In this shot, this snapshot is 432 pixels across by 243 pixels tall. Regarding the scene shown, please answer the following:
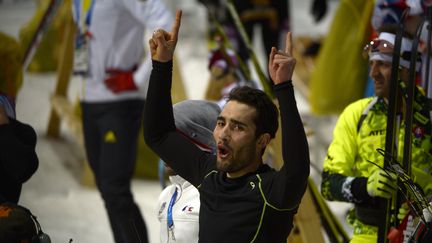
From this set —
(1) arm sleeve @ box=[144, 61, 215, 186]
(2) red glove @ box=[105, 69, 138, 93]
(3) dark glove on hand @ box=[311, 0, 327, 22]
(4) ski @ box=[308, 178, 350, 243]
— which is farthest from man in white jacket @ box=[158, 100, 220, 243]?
(3) dark glove on hand @ box=[311, 0, 327, 22]

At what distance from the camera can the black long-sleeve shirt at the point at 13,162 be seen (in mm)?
3783

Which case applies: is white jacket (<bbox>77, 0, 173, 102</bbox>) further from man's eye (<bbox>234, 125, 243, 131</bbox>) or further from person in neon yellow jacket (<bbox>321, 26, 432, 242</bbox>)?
man's eye (<bbox>234, 125, 243, 131</bbox>)

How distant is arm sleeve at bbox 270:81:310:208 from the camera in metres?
3.03

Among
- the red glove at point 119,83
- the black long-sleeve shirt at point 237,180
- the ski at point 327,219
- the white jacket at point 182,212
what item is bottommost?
the ski at point 327,219

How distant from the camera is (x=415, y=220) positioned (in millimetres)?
3574

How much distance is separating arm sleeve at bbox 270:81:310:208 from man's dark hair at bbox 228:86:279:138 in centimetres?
16

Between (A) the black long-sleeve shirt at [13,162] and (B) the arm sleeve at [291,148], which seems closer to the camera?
(B) the arm sleeve at [291,148]

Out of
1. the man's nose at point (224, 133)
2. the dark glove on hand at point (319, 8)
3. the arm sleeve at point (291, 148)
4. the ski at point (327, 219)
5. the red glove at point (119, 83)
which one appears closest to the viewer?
the arm sleeve at point (291, 148)

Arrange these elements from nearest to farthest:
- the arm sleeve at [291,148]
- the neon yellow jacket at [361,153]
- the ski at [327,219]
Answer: the arm sleeve at [291,148], the neon yellow jacket at [361,153], the ski at [327,219]

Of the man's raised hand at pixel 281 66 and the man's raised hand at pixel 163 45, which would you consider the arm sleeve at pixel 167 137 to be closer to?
the man's raised hand at pixel 163 45

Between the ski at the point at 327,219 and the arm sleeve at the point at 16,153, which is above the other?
the arm sleeve at the point at 16,153

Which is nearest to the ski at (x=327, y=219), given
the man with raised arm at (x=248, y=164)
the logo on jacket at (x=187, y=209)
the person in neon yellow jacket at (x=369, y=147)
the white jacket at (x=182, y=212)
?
the person in neon yellow jacket at (x=369, y=147)

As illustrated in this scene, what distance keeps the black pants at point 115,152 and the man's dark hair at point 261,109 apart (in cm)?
181

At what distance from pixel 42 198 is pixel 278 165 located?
2.02 m
